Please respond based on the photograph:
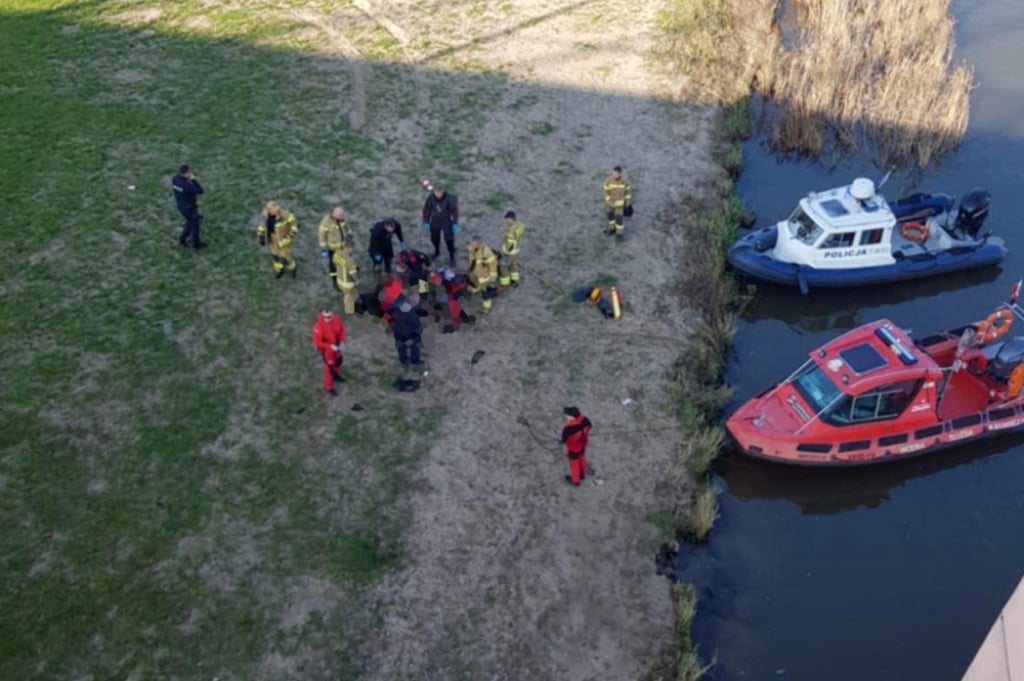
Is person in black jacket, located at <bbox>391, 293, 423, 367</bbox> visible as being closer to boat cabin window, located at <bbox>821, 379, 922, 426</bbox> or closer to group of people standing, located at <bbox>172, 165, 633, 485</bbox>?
group of people standing, located at <bbox>172, 165, 633, 485</bbox>

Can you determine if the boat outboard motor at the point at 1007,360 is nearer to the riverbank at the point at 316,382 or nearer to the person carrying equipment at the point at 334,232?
the riverbank at the point at 316,382

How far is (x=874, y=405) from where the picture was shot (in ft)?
41.8

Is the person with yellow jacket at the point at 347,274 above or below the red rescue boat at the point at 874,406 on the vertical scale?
above

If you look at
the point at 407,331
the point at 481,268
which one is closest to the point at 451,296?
the point at 481,268

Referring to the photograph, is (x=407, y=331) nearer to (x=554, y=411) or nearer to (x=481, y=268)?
(x=481, y=268)

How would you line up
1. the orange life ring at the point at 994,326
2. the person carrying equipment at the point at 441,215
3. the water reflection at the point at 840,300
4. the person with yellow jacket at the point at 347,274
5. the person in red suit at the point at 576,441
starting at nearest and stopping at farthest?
1. the person in red suit at the point at 576,441
2. the orange life ring at the point at 994,326
3. the person with yellow jacket at the point at 347,274
4. the person carrying equipment at the point at 441,215
5. the water reflection at the point at 840,300

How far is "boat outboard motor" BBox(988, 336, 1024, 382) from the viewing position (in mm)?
13398

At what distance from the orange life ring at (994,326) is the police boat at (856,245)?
9.05 feet

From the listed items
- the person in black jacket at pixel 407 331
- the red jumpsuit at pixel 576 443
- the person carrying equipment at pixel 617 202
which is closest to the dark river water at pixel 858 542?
the red jumpsuit at pixel 576 443

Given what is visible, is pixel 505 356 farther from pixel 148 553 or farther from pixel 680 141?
pixel 680 141

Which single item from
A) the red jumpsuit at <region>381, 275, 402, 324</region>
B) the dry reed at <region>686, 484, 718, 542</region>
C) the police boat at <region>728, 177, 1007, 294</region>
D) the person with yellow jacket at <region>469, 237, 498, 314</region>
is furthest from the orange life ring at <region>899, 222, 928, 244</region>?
the red jumpsuit at <region>381, 275, 402, 324</region>

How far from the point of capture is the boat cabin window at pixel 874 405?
12633 mm

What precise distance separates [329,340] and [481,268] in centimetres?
290

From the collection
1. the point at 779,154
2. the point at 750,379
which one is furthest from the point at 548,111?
the point at 750,379
